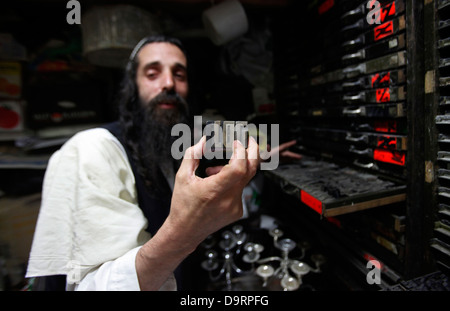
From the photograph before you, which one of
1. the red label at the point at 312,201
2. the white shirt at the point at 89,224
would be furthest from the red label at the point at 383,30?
the white shirt at the point at 89,224

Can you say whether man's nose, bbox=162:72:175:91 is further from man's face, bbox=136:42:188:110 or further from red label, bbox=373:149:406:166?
red label, bbox=373:149:406:166

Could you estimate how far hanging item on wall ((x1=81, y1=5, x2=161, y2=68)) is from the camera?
1386 mm

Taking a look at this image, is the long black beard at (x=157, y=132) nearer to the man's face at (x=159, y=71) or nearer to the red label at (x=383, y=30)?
the man's face at (x=159, y=71)

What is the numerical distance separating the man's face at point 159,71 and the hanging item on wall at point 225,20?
0.37 metres

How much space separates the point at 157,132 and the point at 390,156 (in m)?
1.07

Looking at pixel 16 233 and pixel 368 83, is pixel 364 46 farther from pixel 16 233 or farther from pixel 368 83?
pixel 16 233

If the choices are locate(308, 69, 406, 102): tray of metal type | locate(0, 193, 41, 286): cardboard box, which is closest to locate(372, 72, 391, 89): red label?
locate(308, 69, 406, 102): tray of metal type

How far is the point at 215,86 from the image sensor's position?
6.28 ft

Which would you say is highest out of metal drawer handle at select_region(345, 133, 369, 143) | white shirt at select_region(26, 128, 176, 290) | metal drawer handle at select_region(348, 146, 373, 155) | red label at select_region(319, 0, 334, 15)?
red label at select_region(319, 0, 334, 15)

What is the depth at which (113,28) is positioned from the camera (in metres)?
1.39

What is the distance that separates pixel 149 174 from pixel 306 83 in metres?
1.03

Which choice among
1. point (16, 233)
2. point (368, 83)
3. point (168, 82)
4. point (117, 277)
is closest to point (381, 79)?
point (368, 83)
